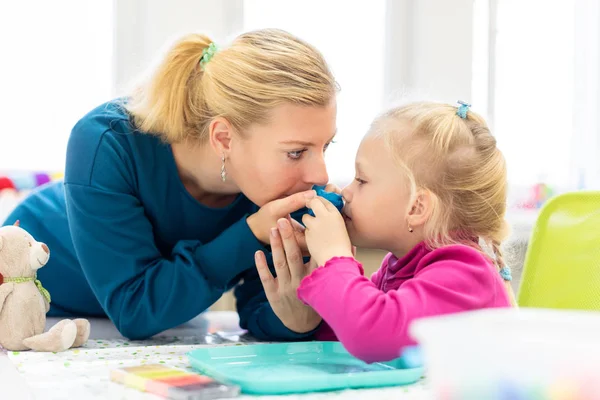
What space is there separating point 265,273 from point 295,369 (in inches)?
12.6

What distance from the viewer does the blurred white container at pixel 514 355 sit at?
500 mm

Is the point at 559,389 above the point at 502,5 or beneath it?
beneath

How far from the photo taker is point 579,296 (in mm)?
1375

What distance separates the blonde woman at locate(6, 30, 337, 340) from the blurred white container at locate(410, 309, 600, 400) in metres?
0.74

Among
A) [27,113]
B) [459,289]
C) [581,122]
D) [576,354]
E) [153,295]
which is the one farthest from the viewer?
[581,122]

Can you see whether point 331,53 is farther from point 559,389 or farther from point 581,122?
point 559,389

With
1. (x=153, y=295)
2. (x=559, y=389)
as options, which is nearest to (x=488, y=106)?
(x=153, y=295)

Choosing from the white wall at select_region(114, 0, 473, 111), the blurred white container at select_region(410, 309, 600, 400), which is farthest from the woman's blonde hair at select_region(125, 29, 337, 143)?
the white wall at select_region(114, 0, 473, 111)

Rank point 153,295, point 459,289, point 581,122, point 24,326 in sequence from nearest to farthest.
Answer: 1. point 459,289
2. point 24,326
3. point 153,295
4. point 581,122

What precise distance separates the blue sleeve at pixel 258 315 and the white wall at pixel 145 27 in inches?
42.6

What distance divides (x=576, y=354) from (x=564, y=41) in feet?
8.43

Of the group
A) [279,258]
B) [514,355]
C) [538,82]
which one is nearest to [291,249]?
[279,258]

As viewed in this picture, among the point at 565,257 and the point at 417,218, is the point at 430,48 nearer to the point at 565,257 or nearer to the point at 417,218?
the point at 565,257

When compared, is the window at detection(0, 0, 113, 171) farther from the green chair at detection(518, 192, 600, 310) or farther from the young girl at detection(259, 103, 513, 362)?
the green chair at detection(518, 192, 600, 310)
